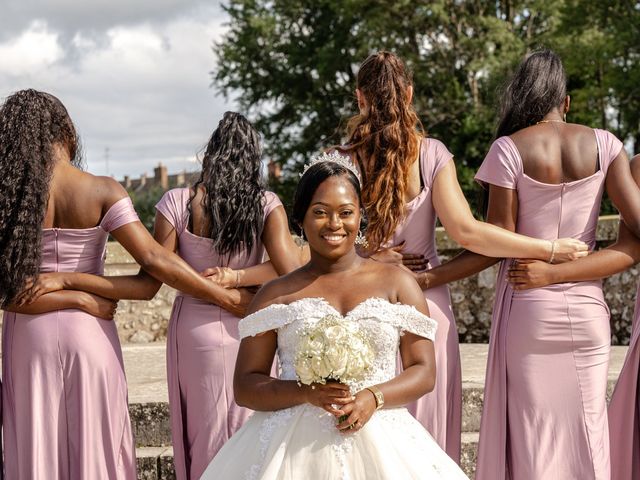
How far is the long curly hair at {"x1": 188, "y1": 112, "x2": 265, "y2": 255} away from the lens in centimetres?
481

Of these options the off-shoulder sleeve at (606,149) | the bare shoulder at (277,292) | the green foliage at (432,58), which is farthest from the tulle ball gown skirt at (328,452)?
the green foliage at (432,58)

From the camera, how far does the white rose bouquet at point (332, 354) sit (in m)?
3.05

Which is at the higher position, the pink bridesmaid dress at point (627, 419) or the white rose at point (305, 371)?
the white rose at point (305, 371)

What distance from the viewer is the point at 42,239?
452cm

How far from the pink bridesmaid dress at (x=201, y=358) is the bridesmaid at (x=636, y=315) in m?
1.33

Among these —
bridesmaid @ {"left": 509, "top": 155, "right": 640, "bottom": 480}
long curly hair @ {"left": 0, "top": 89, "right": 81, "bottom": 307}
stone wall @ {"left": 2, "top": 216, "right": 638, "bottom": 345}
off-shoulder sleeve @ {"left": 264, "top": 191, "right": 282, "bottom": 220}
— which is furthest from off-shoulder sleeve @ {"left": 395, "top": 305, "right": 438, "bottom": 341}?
stone wall @ {"left": 2, "top": 216, "right": 638, "bottom": 345}

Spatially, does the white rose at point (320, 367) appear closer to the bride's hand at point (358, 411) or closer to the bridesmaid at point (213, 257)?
the bride's hand at point (358, 411)

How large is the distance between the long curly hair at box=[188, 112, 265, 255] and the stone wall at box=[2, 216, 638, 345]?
14.1ft

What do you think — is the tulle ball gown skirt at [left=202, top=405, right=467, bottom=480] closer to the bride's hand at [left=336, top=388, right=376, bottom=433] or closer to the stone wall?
the bride's hand at [left=336, top=388, right=376, bottom=433]

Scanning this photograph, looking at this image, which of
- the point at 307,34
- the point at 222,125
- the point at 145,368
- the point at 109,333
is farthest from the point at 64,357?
the point at 307,34

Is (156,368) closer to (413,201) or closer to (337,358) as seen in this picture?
(413,201)

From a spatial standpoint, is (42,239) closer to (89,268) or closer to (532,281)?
(89,268)

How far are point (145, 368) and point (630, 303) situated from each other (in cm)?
423

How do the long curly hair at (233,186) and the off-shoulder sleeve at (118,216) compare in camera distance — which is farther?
the long curly hair at (233,186)
